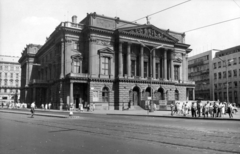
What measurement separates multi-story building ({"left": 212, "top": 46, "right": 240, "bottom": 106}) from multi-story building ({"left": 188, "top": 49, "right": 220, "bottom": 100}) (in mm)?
2237

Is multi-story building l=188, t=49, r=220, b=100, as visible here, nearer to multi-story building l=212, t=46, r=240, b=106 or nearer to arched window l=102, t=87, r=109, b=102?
multi-story building l=212, t=46, r=240, b=106

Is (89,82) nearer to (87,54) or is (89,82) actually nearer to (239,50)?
(87,54)

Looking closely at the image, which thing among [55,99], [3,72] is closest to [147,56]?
[55,99]

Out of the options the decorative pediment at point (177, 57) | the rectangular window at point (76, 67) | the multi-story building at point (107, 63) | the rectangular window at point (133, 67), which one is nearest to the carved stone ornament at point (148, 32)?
the multi-story building at point (107, 63)

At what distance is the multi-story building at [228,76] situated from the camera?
242ft

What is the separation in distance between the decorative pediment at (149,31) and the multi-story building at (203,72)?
32359 mm

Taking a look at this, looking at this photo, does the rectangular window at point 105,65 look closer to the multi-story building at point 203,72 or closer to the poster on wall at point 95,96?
the poster on wall at point 95,96

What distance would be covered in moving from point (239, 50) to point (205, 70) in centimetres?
1590

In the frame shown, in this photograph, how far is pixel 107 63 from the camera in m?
52.8

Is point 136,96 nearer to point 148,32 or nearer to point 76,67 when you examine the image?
point 76,67

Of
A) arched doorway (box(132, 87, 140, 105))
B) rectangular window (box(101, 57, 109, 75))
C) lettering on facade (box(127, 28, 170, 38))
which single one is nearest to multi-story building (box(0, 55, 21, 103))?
rectangular window (box(101, 57, 109, 75))

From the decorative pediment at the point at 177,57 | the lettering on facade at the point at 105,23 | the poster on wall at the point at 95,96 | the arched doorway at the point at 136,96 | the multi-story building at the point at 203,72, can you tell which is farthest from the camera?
the multi-story building at the point at 203,72

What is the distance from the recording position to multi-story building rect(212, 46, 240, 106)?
73.8 metres

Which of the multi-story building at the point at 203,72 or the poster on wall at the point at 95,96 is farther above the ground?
the multi-story building at the point at 203,72
